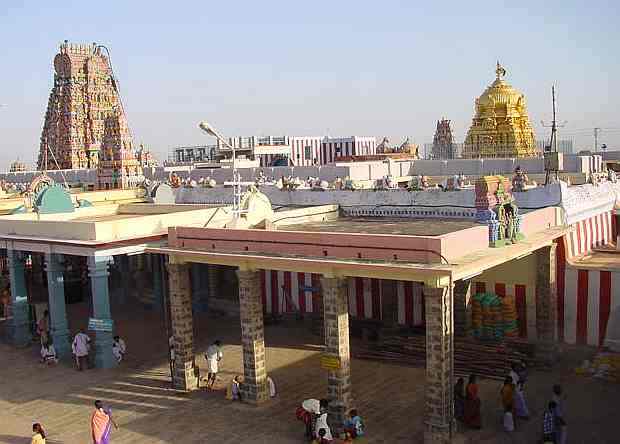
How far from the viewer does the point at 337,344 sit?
1227cm

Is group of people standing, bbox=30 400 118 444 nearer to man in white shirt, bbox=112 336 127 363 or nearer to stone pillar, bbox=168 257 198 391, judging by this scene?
stone pillar, bbox=168 257 198 391

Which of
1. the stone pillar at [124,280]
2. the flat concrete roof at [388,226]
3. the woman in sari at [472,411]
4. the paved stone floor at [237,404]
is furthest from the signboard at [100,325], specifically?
the woman in sari at [472,411]

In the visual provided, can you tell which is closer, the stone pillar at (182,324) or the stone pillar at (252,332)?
the stone pillar at (252,332)

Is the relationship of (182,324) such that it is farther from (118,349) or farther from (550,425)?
(550,425)

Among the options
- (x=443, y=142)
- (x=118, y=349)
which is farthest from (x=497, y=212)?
(x=443, y=142)

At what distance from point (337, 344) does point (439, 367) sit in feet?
5.98

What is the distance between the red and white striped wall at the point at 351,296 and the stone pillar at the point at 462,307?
3.62 ft

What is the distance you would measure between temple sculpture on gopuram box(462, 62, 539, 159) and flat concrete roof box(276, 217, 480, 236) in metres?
16.5

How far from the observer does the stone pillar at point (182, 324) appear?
14.8 meters

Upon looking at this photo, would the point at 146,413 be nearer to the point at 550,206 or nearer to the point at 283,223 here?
the point at 283,223

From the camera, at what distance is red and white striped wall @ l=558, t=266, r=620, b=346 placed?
51.2 ft

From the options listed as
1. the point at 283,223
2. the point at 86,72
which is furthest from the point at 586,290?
the point at 86,72

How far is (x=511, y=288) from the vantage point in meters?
16.5

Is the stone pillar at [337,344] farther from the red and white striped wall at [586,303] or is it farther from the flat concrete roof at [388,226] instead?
the red and white striped wall at [586,303]
